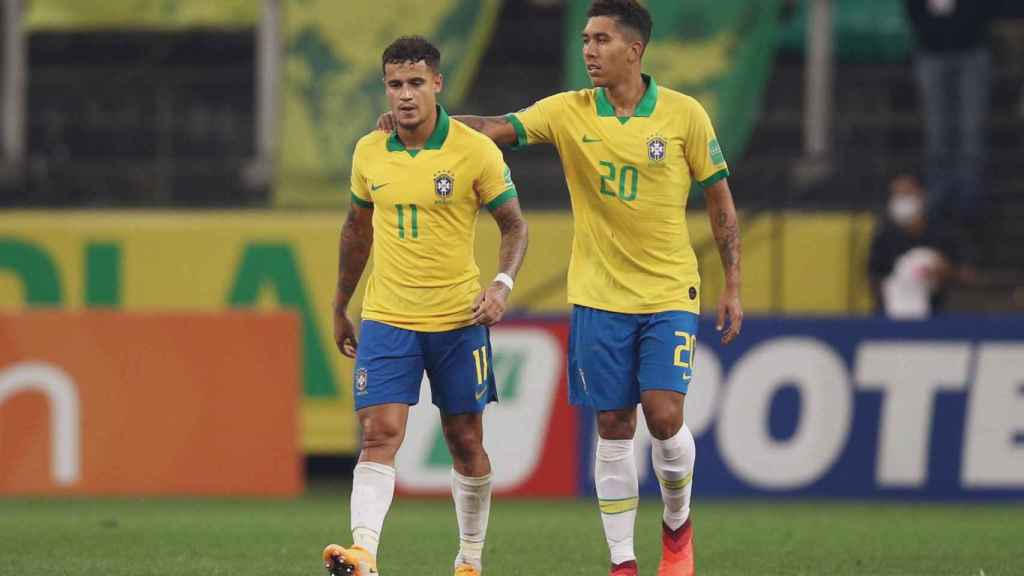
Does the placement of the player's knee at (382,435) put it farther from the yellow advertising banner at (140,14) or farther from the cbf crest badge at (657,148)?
the yellow advertising banner at (140,14)

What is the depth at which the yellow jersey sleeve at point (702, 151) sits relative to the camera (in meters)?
8.40

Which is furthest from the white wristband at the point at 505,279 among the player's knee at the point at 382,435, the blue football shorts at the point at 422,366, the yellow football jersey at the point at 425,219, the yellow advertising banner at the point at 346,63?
the yellow advertising banner at the point at 346,63

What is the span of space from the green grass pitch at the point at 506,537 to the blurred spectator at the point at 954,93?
335 cm

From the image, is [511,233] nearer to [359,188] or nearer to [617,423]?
[359,188]

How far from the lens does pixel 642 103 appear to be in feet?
27.6

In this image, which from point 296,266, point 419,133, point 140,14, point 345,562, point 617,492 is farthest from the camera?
point 140,14

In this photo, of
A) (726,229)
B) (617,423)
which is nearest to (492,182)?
(726,229)

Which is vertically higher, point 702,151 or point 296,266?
point 702,151

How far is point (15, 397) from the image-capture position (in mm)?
13867

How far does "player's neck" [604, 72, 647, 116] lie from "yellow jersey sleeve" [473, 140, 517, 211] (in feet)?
1.94

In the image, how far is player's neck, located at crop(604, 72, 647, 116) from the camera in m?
8.41

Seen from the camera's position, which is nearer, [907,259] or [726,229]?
[726,229]

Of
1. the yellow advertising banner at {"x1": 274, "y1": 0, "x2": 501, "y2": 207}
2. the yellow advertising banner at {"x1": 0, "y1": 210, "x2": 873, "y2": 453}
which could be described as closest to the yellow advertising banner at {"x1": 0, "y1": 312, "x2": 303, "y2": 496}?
the yellow advertising banner at {"x1": 0, "y1": 210, "x2": 873, "y2": 453}

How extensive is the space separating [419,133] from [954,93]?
926 centimetres
